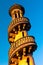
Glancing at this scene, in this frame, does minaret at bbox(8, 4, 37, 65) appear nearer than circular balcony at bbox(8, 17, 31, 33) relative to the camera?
Yes

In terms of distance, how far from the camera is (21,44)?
28344 mm

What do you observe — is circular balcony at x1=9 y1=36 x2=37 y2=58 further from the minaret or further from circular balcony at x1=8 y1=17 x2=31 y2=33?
circular balcony at x1=8 y1=17 x2=31 y2=33

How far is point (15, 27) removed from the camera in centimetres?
3172

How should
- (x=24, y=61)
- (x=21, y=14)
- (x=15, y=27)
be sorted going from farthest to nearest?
(x=21, y=14) < (x=15, y=27) < (x=24, y=61)

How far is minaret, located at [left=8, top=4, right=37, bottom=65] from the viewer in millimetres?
28312

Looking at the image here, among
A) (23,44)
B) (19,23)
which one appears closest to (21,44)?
(23,44)

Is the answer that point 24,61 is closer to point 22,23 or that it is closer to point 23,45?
point 23,45

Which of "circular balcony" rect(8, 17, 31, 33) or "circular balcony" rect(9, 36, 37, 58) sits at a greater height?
"circular balcony" rect(8, 17, 31, 33)

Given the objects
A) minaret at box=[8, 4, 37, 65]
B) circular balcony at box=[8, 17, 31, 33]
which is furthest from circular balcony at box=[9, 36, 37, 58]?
circular balcony at box=[8, 17, 31, 33]

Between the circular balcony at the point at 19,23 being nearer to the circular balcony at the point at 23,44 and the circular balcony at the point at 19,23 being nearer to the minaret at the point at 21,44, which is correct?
the minaret at the point at 21,44

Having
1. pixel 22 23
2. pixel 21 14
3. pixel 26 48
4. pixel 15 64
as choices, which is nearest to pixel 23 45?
pixel 26 48

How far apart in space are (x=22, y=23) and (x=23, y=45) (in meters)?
4.29

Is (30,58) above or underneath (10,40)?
underneath

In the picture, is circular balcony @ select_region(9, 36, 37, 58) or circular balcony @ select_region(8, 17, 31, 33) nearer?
circular balcony @ select_region(9, 36, 37, 58)
